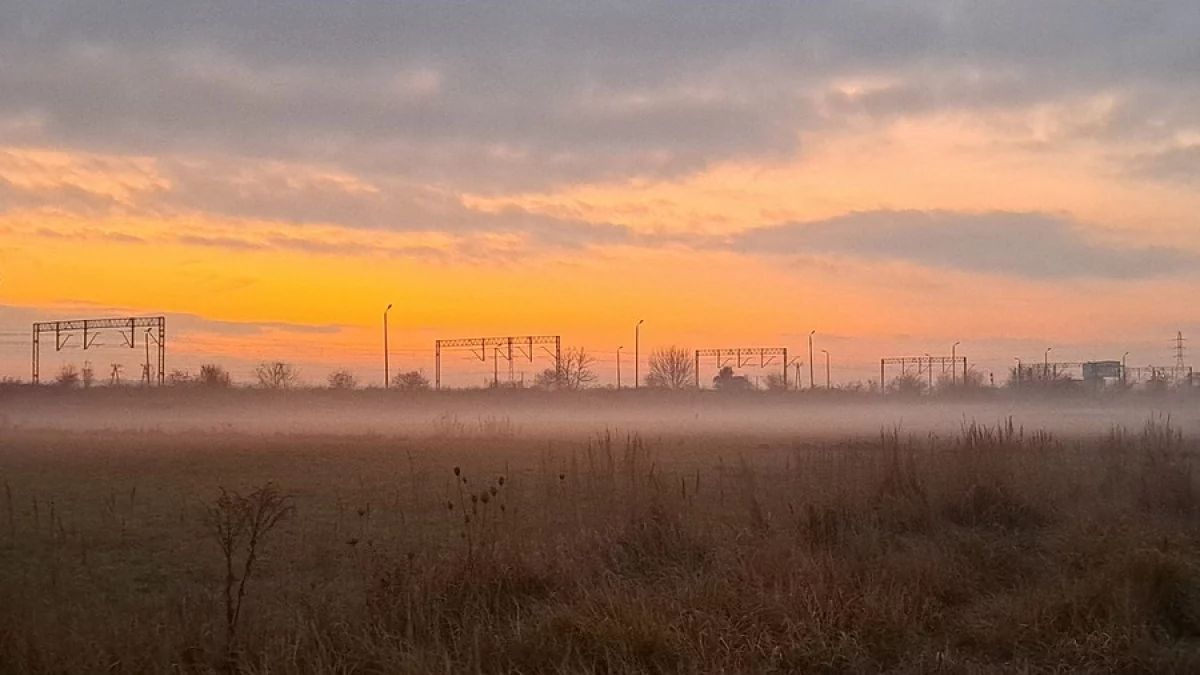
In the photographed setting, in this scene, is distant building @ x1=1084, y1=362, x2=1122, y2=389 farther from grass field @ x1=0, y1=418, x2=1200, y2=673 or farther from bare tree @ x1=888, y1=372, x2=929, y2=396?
grass field @ x1=0, y1=418, x2=1200, y2=673

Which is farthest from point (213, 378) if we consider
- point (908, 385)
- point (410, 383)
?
point (908, 385)

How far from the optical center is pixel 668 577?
10367 mm

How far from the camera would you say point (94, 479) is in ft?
81.2

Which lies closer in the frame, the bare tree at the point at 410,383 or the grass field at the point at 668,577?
the grass field at the point at 668,577

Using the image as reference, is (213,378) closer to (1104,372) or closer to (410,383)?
(410,383)

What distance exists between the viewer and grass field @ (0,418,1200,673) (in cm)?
798

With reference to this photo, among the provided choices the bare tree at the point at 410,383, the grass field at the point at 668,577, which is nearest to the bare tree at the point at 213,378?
the bare tree at the point at 410,383

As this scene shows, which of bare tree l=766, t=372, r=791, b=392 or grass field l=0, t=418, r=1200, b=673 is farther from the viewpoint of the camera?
bare tree l=766, t=372, r=791, b=392

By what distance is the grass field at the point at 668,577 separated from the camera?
7980 mm

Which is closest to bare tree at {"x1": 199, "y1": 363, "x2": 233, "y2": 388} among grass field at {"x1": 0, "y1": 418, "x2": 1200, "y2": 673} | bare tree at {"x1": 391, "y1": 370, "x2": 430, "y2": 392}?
bare tree at {"x1": 391, "y1": 370, "x2": 430, "y2": 392}

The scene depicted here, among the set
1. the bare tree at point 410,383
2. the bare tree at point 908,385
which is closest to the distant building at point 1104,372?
the bare tree at point 908,385

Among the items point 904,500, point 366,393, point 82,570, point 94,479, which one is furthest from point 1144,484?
point 366,393

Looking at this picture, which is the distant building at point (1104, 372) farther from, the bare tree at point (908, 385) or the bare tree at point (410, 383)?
the bare tree at point (410, 383)

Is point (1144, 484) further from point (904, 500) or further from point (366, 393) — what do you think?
point (366, 393)
